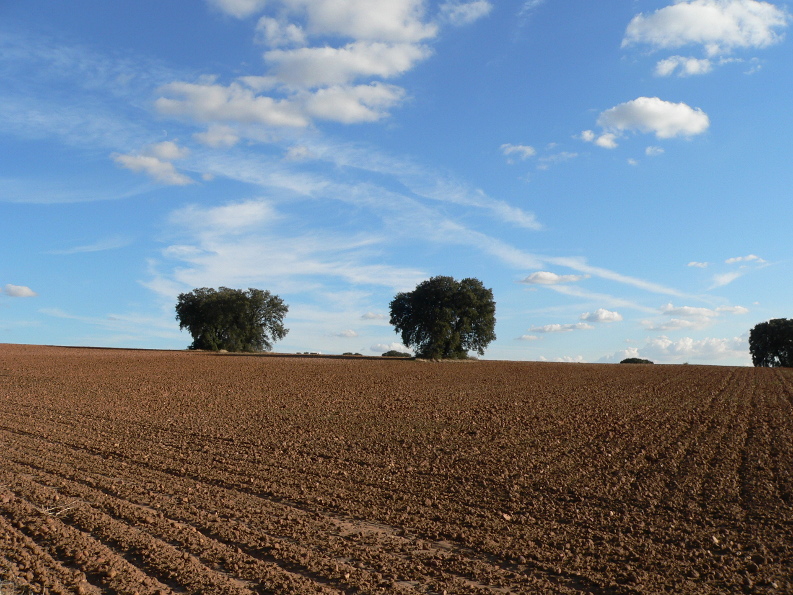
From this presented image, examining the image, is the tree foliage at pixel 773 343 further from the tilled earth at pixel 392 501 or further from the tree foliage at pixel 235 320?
the tilled earth at pixel 392 501

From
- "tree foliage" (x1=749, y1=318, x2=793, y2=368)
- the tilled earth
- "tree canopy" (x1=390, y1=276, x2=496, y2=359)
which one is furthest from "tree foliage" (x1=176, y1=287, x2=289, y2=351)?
"tree foliage" (x1=749, y1=318, x2=793, y2=368)

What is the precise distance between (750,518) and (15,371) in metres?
33.8

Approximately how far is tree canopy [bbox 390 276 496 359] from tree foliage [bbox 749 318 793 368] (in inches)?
1680

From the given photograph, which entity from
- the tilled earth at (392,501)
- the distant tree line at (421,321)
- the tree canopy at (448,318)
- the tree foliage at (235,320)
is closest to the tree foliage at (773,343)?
the distant tree line at (421,321)

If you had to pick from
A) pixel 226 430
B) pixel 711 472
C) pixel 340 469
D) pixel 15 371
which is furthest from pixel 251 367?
pixel 711 472

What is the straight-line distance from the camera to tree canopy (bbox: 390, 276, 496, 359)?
58344mm

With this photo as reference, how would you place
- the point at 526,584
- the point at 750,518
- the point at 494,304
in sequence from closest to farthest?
the point at 526,584
the point at 750,518
the point at 494,304

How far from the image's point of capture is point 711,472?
1057 centimetres

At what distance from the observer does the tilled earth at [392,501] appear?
612cm

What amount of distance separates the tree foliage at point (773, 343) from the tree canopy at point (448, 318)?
140 feet

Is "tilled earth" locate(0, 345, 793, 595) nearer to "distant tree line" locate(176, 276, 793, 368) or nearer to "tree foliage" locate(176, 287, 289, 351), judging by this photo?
"distant tree line" locate(176, 276, 793, 368)

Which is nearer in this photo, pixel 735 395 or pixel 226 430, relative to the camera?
pixel 226 430

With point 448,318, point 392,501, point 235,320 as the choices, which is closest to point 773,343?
point 448,318

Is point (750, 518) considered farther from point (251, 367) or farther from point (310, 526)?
point (251, 367)
